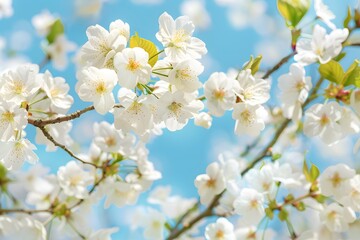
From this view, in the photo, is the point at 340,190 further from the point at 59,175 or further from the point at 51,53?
the point at 51,53

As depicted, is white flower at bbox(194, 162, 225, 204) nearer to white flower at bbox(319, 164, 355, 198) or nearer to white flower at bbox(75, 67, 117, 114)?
white flower at bbox(319, 164, 355, 198)

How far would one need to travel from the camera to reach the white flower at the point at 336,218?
167cm

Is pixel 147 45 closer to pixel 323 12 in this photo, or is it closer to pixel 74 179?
pixel 323 12

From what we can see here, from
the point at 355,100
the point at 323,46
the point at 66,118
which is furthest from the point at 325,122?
the point at 66,118

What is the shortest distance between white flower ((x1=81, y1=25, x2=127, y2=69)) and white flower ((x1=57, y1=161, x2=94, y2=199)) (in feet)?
2.29

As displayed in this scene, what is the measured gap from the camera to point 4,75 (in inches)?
54.4

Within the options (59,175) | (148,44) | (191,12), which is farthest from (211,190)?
(191,12)

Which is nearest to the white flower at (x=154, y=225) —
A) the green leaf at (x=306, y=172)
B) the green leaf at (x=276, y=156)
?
the green leaf at (x=276, y=156)

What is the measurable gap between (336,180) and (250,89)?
51 centimetres

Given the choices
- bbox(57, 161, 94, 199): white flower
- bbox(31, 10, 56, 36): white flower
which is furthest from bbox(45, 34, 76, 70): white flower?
bbox(57, 161, 94, 199): white flower

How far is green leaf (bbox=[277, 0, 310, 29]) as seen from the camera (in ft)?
4.97

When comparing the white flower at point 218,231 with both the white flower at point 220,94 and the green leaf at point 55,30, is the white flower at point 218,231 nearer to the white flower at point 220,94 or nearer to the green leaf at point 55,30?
the white flower at point 220,94

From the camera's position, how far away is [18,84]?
1.35 metres

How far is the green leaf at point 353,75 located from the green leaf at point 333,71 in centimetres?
1
